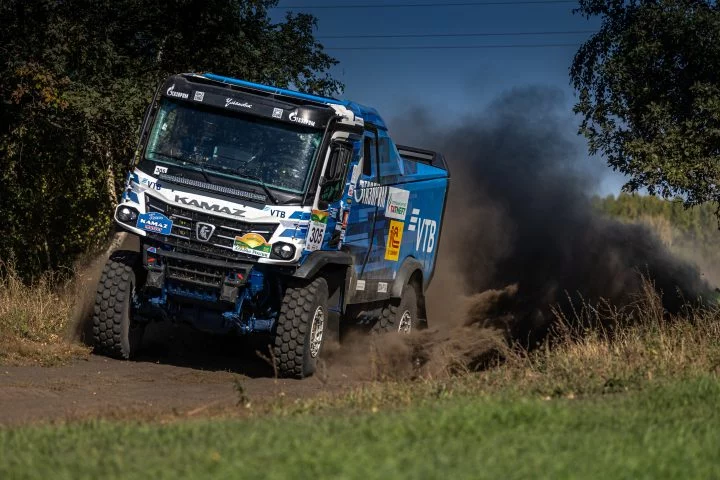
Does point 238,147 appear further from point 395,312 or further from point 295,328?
point 395,312

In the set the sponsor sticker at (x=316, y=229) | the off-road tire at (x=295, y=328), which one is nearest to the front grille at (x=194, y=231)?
the sponsor sticker at (x=316, y=229)

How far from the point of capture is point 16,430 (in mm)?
7883

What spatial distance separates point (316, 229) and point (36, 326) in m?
4.42

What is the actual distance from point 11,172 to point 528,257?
11311 millimetres

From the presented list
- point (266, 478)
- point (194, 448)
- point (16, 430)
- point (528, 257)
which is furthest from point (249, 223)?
point (528, 257)

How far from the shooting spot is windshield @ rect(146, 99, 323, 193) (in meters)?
12.5

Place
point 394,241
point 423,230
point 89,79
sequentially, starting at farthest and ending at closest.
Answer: point 89,79, point 423,230, point 394,241

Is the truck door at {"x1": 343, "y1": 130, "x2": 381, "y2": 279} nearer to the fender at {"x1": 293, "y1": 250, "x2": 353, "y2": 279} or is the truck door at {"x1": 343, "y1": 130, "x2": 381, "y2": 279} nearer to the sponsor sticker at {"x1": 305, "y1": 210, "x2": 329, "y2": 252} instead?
the fender at {"x1": 293, "y1": 250, "x2": 353, "y2": 279}

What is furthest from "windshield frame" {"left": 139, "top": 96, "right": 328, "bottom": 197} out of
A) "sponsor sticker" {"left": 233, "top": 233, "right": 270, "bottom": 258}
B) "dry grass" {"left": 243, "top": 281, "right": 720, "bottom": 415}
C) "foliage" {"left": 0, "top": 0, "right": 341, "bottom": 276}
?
"foliage" {"left": 0, "top": 0, "right": 341, "bottom": 276}

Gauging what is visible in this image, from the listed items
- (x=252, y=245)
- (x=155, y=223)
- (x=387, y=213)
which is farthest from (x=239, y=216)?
(x=387, y=213)

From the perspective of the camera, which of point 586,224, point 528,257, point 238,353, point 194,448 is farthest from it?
point 586,224

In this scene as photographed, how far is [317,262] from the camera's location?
490 inches

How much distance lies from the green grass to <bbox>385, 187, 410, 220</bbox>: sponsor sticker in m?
6.12

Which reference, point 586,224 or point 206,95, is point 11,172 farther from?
point 586,224
